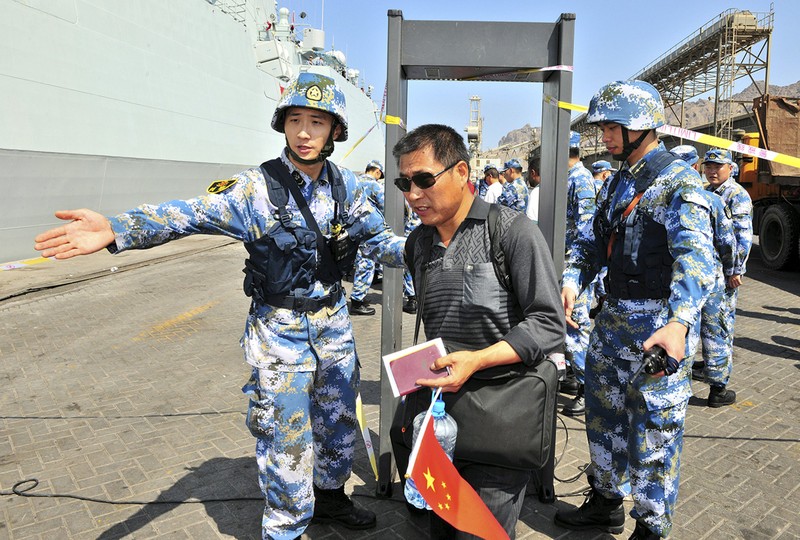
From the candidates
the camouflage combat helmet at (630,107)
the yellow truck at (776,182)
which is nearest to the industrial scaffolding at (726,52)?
the yellow truck at (776,182)

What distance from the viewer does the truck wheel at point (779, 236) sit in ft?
Answer: 33.7

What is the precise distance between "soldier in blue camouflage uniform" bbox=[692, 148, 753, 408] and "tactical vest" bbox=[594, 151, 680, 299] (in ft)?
6.91

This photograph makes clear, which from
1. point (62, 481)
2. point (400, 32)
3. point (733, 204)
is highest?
point (400, 32)

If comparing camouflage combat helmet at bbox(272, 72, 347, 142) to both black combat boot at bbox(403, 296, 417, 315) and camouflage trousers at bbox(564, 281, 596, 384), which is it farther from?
black combat boot at bbox(403, 296, 417, 315)

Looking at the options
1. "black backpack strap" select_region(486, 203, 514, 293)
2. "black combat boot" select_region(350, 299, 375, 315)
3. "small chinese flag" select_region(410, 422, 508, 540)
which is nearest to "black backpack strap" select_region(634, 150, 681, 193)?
"black backpack strap" select_region(486, 203, 514, 293)

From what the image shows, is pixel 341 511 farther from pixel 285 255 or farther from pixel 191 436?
pixel 191 436

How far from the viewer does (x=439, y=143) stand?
1854mm

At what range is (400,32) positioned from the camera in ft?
9.48

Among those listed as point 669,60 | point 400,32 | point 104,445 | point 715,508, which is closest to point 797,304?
point 715,508

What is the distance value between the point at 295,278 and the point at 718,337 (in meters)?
4.03

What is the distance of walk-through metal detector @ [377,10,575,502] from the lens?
2.84 m

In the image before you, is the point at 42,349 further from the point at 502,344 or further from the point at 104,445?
the point at 502,344

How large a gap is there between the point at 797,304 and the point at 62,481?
9558 millimetres

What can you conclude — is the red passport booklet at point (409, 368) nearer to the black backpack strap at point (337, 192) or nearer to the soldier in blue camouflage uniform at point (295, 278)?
the soldier in blue camouflage uniform at point (295, 278)
